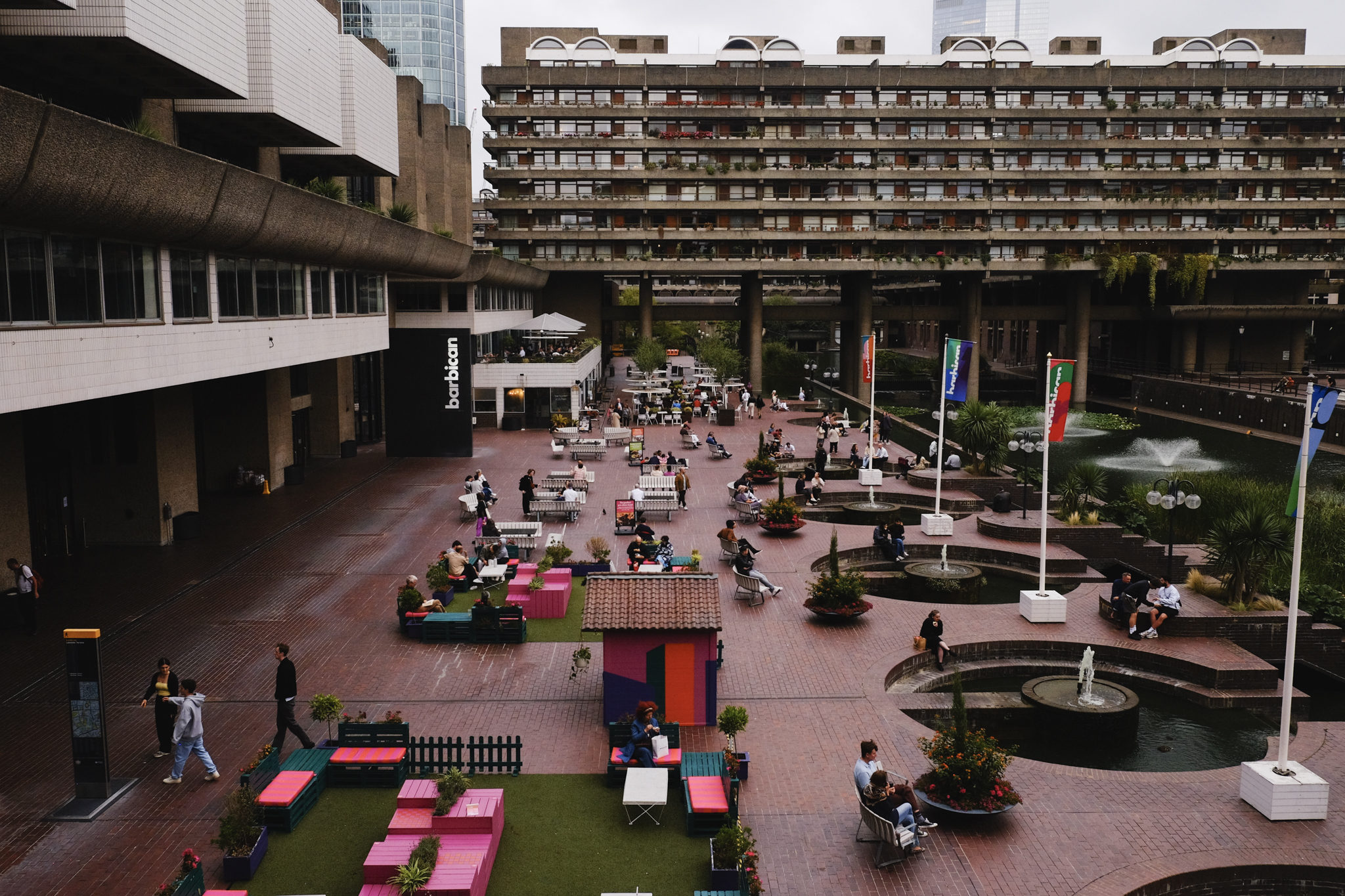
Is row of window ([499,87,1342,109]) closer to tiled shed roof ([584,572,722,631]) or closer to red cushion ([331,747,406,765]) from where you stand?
tiled shed roof ([584,572,722,631])

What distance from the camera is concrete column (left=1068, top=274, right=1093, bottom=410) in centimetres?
7319

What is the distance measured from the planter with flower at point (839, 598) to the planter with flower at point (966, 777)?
7487 mm

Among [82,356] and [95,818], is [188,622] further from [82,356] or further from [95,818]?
[95,818]

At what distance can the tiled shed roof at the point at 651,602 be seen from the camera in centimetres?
1487

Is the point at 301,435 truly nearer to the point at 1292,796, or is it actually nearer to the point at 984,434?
the point at 984,434

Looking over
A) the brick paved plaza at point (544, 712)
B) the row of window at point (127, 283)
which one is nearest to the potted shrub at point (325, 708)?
the brick paved plaza at point (544, 712)

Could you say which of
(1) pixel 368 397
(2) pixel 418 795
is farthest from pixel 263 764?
(1) pixel 368 397

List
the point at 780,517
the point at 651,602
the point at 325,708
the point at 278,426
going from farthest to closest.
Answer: the point at 278,426 < the point at 780,517 < the point at 651,602 < the point at 325,708

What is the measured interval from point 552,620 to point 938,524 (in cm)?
1189

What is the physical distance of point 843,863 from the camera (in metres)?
11.7

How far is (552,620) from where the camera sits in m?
20.8

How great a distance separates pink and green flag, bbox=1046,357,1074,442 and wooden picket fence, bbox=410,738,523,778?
45.4ft

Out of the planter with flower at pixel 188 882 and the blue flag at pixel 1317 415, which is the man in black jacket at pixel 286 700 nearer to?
the planter with flower at pixel 188 882

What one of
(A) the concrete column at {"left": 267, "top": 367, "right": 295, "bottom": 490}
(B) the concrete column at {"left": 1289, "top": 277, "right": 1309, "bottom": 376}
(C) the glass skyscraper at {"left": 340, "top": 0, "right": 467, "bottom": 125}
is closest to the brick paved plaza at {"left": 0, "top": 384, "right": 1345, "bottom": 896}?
(A) the concrete column at {"left": 267, "top": 367, "right": 295, "bottom": 490}
